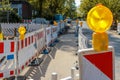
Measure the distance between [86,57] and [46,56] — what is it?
33.2 ft

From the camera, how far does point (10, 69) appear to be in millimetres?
7438

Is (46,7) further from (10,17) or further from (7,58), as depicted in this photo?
(7,58)

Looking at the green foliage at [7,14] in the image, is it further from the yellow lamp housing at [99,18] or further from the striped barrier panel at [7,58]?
the yellow lamp housing at [99,18]

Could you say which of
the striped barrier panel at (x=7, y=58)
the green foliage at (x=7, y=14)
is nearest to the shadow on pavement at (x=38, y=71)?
the striped barrier panel at (x=7, y=58)

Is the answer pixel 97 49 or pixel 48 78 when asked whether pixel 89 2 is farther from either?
pixel 97 49

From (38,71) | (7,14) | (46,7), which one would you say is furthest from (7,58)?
(46,7)

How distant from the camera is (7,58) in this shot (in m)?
7.34

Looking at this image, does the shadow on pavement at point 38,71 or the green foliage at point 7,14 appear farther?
the green foliage at point 7,14

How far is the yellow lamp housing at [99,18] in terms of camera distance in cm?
272

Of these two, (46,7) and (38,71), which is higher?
(46,7)

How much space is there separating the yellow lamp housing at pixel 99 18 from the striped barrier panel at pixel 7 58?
4.55 meters

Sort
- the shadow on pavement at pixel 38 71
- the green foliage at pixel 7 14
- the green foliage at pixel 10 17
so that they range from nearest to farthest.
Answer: the shadow on pavement at pixel 38 71 → the green foliage at pixel 7 14 → the green foliage at pixel 10 17

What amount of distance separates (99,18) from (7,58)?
4.97m

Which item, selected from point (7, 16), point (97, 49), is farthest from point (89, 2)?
point (97, 49)
